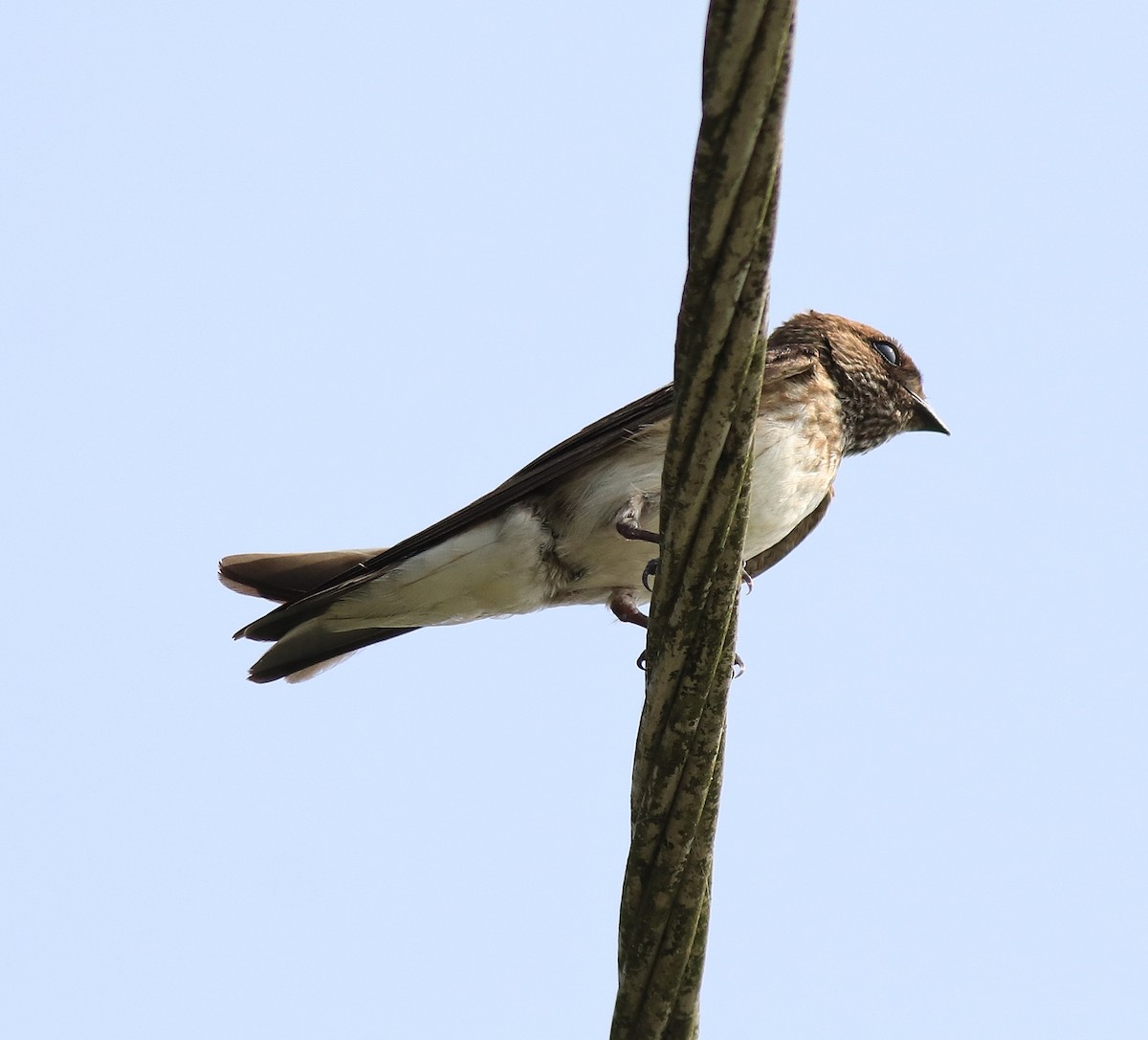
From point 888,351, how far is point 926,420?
401 millimetres

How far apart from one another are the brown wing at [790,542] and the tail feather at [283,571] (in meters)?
1.61

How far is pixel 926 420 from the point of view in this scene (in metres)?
6.87

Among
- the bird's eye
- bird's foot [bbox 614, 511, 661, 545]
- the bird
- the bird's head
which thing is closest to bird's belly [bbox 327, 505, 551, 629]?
the bird

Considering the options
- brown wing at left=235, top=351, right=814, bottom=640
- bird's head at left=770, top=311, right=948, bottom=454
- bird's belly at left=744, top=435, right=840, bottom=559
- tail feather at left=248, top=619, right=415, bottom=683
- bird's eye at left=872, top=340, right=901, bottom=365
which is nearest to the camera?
bird's belly at left=744, top=435, right=840, bottom=559

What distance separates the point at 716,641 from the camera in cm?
309

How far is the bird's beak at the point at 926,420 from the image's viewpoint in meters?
6.80

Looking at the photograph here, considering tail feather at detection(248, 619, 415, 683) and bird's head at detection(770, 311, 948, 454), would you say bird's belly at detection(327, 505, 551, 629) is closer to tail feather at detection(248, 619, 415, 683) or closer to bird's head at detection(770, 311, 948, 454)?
tail feather at detection(248, 619, 415, 683)

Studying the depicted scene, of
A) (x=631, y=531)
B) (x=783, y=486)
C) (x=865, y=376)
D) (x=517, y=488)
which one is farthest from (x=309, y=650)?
(x=865, y=376)

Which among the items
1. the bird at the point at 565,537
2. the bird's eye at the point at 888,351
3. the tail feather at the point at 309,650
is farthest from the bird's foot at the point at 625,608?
the bird's eye at the point at 888,351

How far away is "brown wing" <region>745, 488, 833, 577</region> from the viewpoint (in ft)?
20.7

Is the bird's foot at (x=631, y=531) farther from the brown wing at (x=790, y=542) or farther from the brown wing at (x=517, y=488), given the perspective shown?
the brown wing at (x=790, y=542)

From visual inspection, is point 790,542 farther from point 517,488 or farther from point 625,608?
point 517,488

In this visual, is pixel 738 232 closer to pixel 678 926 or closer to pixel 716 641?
pixel 716 641

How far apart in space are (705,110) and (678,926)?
5.82 feet
